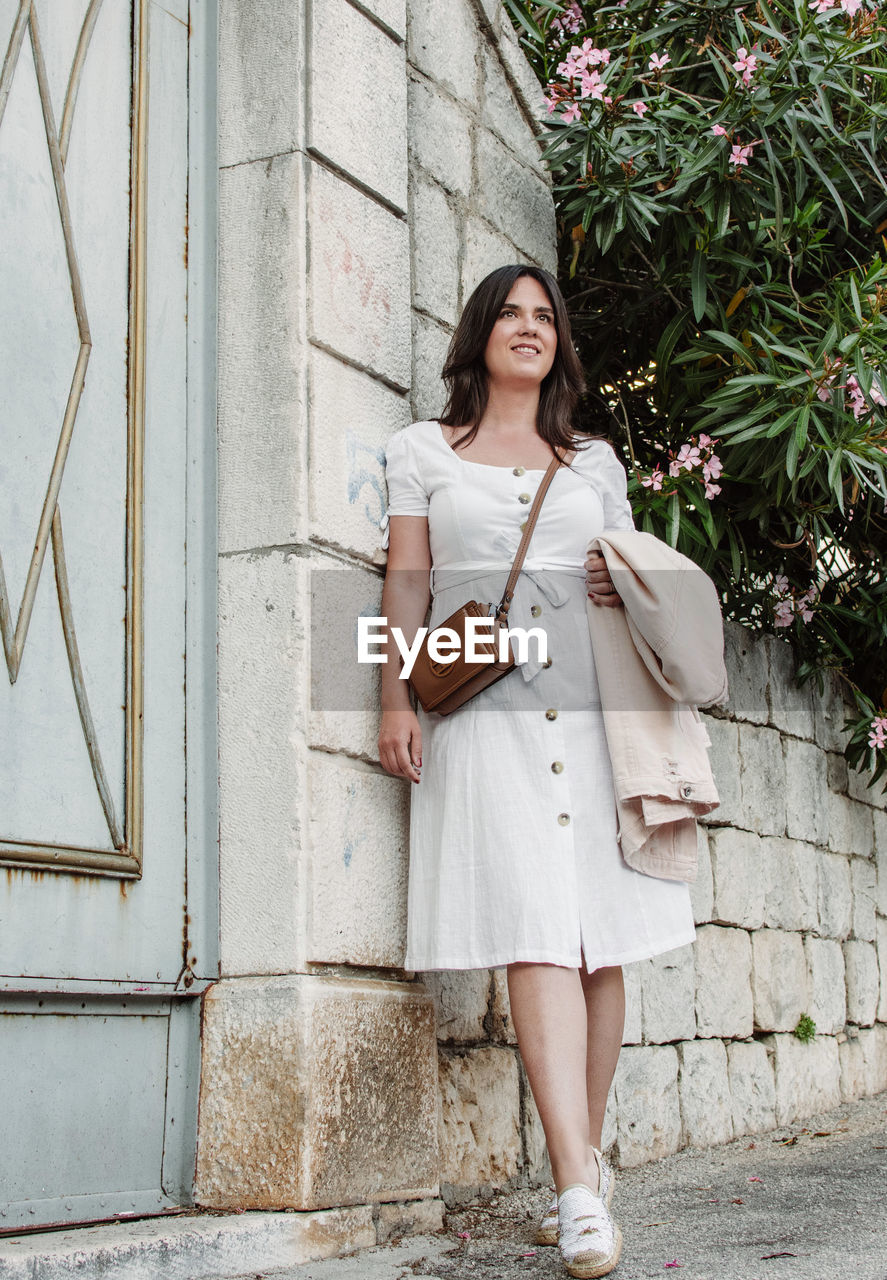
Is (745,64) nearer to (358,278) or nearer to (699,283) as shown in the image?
(699,283)

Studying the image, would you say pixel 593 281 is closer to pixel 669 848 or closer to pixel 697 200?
pixel 697 200

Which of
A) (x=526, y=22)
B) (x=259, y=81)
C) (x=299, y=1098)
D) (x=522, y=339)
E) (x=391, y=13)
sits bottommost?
(x=299, y=1098)

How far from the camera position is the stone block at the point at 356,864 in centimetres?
238

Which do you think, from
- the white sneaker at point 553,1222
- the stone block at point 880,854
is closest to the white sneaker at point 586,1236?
the white sneaker at point 553,1222

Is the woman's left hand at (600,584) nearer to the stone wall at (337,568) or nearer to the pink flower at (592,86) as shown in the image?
the stone wall at (337,568)

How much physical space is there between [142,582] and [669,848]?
44.9 inches

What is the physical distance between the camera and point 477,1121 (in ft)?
9.42

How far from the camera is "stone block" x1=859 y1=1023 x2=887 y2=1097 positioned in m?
5.39

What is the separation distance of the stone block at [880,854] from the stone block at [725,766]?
1585mm

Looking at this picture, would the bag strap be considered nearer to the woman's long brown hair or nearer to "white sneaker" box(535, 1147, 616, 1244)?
the woman's long brown hair

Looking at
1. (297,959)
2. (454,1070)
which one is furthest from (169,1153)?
(454,1070)

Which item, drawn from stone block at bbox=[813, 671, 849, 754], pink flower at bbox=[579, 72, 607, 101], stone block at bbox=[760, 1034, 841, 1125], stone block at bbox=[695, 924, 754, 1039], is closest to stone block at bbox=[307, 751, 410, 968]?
stone block at bbox=[695, 924, 754, 1039]

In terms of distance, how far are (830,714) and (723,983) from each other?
1.64m

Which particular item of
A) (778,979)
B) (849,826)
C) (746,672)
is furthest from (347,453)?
(849,826)
